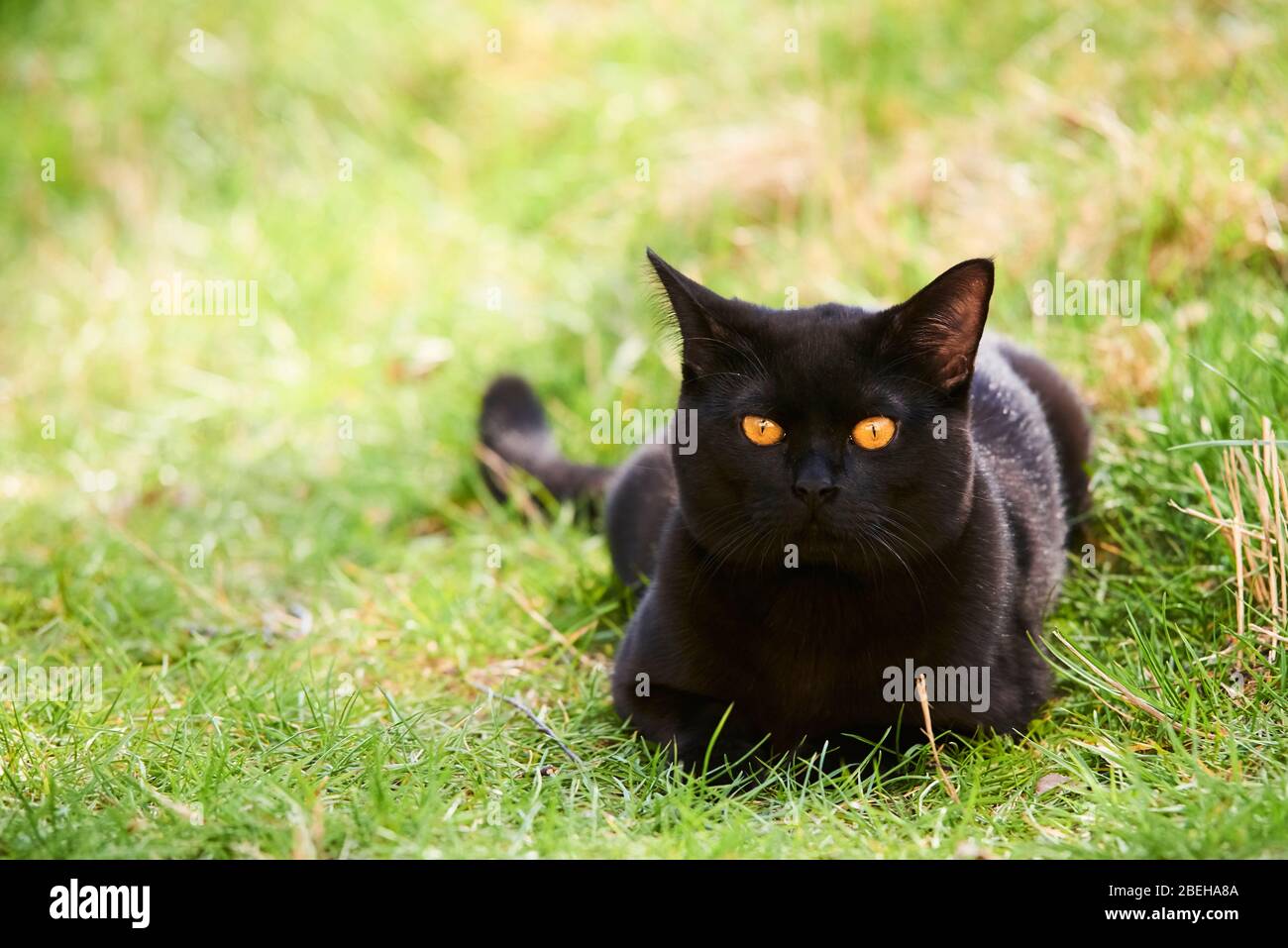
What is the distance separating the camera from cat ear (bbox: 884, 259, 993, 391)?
7.54ft

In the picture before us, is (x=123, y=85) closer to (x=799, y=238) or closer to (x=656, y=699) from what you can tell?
(x=799, y=238)

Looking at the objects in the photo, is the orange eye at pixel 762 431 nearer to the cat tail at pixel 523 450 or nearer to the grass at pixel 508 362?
the grass at pixel 508 362

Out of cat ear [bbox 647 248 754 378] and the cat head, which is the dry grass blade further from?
cat ear [bbox 647 248 754 378]

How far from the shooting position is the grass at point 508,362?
228 centimetres

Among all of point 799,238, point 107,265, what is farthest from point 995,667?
point 107,265

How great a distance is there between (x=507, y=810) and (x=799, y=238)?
2.89 m

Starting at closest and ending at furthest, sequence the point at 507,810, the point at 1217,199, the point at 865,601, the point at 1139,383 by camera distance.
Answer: the point at 507,810 → the point at 865,601 → the point at 1139,383 → the point at 1217,199

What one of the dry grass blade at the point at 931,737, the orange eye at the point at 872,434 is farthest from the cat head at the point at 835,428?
the dry grass blade at the point at 931,737

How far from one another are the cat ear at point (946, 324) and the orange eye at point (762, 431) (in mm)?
258

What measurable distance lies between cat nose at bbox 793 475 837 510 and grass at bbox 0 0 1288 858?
52cm

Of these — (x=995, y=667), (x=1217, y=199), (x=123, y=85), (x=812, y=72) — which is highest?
(x=123, y=85)

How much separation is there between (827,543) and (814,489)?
13 centimetres

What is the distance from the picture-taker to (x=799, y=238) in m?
4.61

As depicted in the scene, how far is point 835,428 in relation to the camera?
7.54 ft
